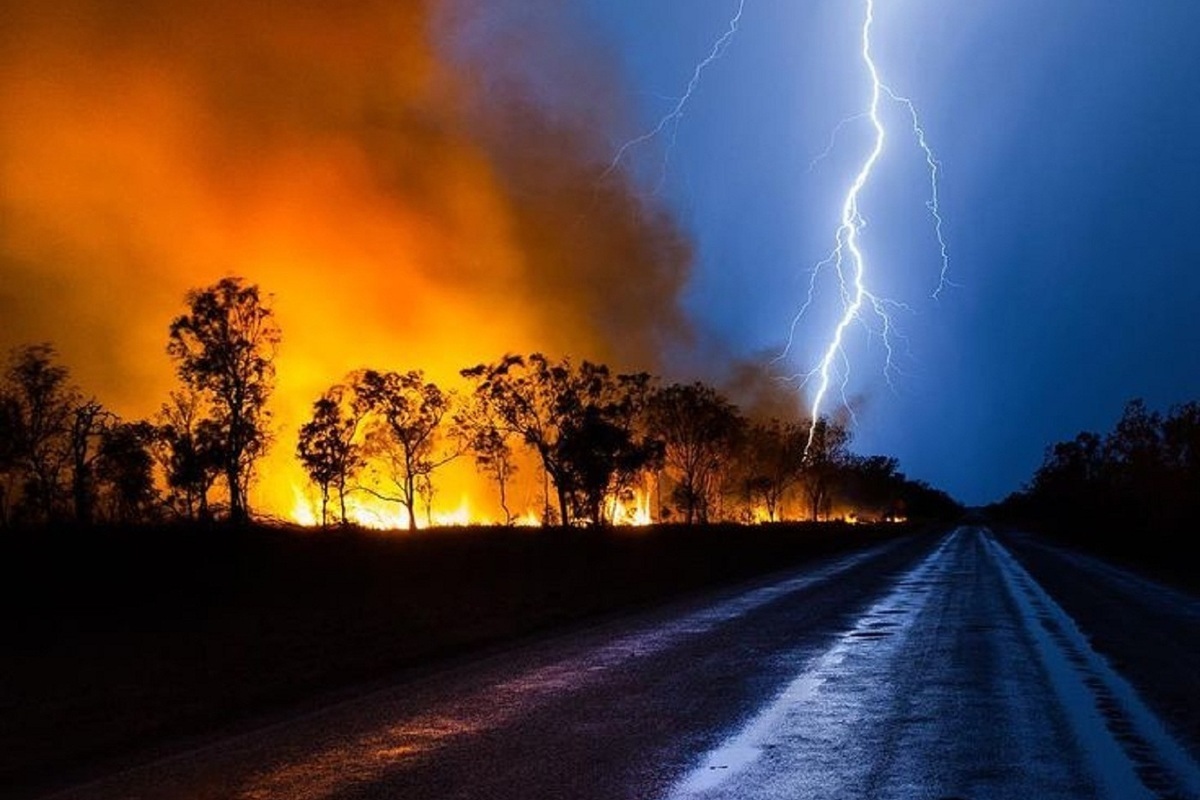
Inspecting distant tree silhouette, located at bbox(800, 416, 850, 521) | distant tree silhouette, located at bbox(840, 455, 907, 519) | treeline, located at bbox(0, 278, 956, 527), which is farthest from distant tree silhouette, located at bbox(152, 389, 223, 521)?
distant tree silhouette, located at bbox(840, 455, 907, 519)

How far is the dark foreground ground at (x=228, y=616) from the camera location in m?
11.4

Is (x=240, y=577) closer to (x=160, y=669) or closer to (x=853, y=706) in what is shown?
(x=160, y=669)

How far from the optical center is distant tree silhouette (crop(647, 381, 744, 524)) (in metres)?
84.2

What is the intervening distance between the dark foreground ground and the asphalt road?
1.50 m

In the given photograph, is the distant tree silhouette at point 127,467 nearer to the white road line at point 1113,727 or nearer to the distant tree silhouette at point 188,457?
the distant tree silhouette at point 188,457

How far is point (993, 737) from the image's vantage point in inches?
344

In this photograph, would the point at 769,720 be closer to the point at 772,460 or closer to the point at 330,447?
the point at 330,447

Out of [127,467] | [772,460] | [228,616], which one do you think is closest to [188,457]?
[127,467]

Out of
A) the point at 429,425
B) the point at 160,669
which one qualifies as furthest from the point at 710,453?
the point at 160,669

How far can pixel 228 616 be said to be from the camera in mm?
21000

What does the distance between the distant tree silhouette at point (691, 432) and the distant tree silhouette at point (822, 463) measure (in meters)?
24.6

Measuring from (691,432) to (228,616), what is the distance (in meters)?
65.7

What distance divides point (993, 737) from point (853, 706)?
5.41 feet

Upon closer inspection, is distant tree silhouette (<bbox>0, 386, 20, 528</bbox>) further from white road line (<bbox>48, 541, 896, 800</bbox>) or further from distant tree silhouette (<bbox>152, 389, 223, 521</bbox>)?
white road line (<bbox>48, 541, 896, 800</bbox>)
